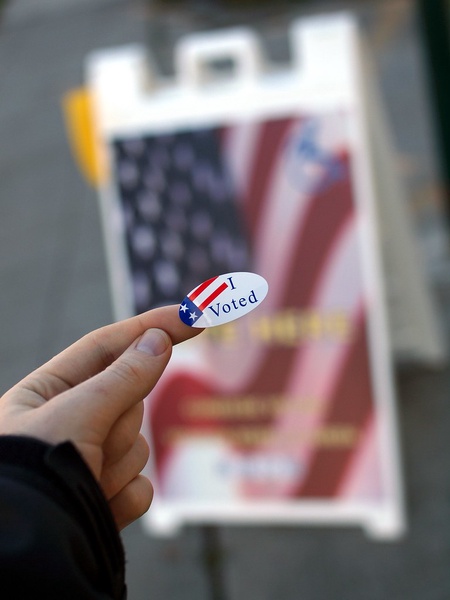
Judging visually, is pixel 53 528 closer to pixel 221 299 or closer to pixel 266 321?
pixel 221 299

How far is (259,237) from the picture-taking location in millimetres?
3125

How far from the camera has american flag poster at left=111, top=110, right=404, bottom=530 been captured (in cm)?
306

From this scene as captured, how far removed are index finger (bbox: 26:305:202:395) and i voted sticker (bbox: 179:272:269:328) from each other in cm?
3

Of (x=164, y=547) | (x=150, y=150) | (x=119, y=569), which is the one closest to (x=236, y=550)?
(x=164, y=547)

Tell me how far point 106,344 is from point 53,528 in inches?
10.9

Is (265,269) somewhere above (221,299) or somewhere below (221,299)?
below

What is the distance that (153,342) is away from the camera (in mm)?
1013

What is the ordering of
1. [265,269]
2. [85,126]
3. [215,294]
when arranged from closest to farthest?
[215,294], [265,269], [85,126]

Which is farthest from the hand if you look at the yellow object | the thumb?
the yellow object

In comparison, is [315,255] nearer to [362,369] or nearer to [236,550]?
[362,369]

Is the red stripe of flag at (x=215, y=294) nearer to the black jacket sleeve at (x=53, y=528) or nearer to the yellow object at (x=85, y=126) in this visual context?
the black jacket sleeve at (x=53, y=528)

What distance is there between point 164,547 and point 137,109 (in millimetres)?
1565

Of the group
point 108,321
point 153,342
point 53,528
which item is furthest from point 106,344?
point 108,321

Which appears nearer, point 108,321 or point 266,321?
point 266,321
